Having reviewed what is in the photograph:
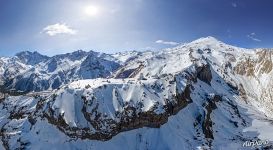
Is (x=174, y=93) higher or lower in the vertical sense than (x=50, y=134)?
higher

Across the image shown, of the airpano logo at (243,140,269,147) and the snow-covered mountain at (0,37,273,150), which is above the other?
the snow-covered mountain at (0,37,273,150)

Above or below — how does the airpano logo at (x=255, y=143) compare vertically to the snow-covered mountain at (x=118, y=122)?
below

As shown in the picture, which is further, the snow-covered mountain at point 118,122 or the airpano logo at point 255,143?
the airpano logo at point 255,143

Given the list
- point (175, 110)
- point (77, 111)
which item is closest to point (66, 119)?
point (77, 111)

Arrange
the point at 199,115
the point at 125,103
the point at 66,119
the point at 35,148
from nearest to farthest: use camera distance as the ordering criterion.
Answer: the point at 35,148, the point at 66,119, the point at 125,103, the point at 199,115

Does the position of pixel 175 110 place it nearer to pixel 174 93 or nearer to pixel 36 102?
pixel 174 93

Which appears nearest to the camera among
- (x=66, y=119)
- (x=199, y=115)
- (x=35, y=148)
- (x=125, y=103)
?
(x=35, y=148)

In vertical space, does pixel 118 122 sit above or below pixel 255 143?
above

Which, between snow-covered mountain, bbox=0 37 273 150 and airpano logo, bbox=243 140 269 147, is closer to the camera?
snow-covered mountain, bbox=0 37 273 150

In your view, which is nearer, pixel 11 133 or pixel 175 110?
pixel 11 133

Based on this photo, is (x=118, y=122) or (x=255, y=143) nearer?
(x=118, y=122)
